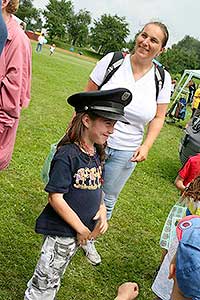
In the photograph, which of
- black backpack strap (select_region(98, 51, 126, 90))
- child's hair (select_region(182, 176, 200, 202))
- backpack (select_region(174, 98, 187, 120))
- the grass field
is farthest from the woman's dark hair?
backpack (select_region(174, 98, 187, 120))

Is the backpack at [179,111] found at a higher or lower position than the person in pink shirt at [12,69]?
lower

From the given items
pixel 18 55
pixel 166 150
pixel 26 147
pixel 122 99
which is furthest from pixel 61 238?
pixel 166 150

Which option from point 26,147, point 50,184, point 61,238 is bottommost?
point 26,147

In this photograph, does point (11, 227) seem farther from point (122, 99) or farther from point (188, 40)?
point (188, 40)

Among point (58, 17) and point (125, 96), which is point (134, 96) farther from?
point (58, 17)

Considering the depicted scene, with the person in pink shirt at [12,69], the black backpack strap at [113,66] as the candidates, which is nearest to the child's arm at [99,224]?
the person in pink shirt at [12,69]

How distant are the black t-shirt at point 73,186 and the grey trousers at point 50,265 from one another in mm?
70

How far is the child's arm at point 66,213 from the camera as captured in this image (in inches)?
100

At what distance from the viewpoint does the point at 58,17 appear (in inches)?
3388

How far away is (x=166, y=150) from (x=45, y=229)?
716 cm

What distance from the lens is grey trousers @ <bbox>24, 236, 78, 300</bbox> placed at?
8.85ft

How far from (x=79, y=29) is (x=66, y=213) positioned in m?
88.7

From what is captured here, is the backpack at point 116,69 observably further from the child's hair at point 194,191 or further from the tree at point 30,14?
the tree at point 30,14

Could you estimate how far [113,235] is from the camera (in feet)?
15.2
